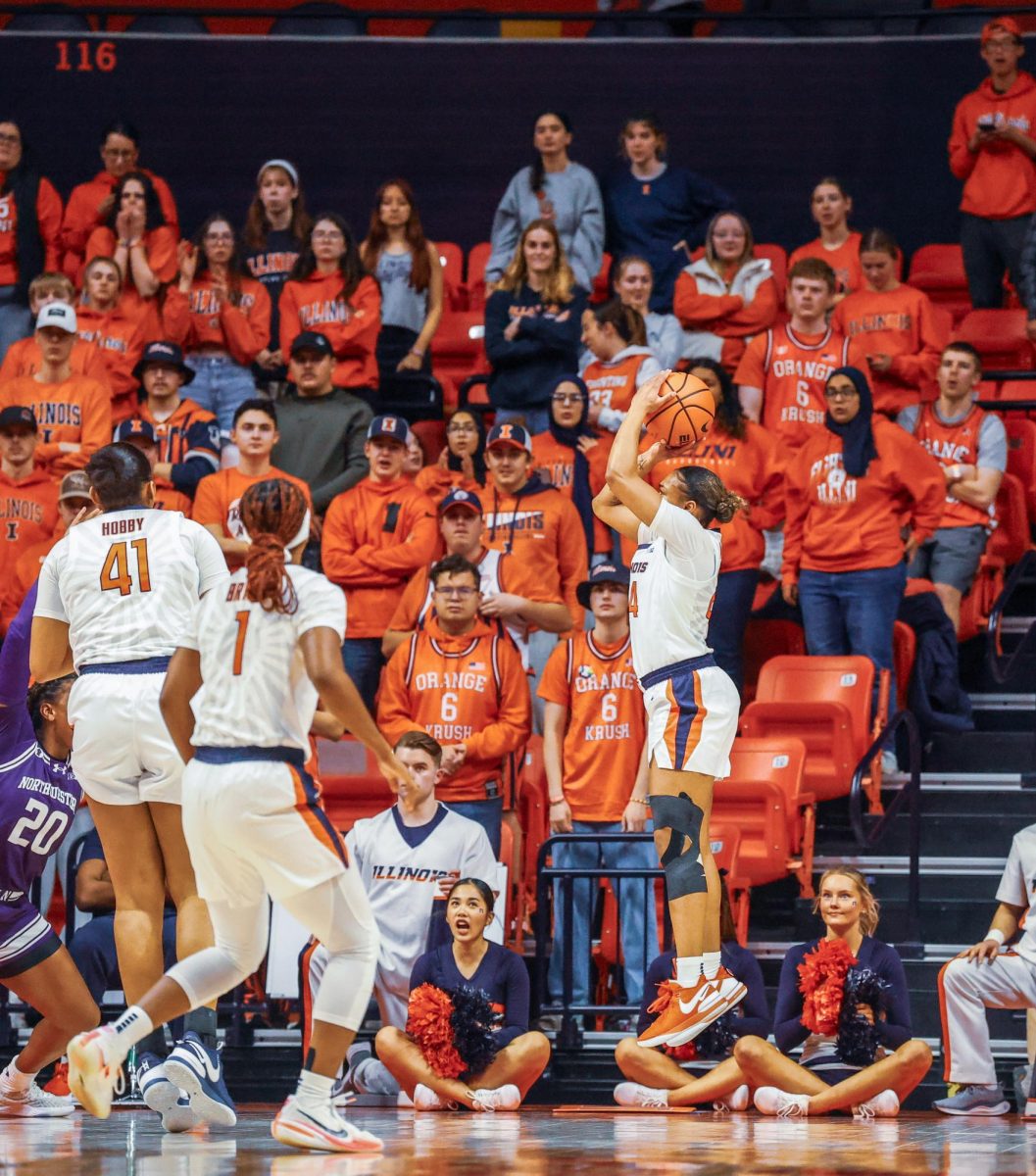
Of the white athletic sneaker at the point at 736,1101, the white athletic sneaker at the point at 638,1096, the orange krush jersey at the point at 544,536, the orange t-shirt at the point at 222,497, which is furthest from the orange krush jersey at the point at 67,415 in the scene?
the white athletic sneaker at the point at 736,1101

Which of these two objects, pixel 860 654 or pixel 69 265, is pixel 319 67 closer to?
pixel 69 265

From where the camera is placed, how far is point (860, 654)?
35.1ft

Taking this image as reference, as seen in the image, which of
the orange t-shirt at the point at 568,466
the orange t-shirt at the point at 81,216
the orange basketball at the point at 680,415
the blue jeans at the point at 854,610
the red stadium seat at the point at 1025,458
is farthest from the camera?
the orange t-shirt at the point at 81,216

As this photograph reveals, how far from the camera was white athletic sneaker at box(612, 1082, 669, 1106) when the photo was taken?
27.6 ft

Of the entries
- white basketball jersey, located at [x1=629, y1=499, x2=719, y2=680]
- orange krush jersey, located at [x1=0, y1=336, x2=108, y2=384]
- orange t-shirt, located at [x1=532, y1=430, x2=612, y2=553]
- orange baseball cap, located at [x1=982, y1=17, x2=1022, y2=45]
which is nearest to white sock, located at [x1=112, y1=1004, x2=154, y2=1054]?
white basketball jersey, located at [x1=629, y1=499, x2=719, y2=680]

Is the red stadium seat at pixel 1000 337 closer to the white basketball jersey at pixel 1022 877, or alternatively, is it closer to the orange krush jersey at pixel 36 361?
the white basketball jersey at pixel 1022 877

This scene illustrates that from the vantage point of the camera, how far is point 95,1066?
5.76 metres

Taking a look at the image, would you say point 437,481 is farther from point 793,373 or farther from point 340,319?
point 793,373

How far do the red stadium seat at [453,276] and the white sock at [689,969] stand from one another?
27.3ft

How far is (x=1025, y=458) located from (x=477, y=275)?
461cm

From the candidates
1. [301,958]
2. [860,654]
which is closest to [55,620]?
[301,958]

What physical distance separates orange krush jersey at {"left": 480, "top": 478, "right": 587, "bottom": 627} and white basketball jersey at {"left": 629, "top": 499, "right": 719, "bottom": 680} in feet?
11.2

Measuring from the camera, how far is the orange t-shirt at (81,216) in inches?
545

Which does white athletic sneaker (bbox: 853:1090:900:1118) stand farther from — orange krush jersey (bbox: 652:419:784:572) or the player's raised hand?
orange krush jersey (bbox: 652:419:784:572)
